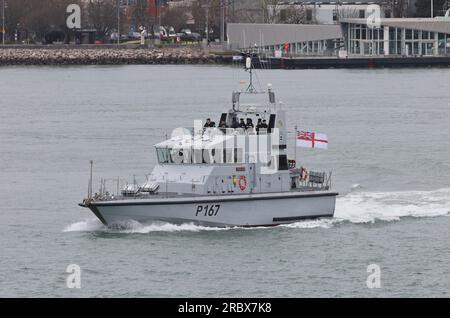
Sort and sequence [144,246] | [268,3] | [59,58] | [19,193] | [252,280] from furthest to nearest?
[268,3], [59,58], [19,193], [144,246], [252,280]

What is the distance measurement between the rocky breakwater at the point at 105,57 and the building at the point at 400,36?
1412cm

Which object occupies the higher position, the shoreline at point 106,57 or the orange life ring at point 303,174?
the shoreline at point 106,57

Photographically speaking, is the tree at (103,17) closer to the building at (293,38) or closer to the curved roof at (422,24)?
the building at (293,38)

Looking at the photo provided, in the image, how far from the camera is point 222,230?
42969 mm

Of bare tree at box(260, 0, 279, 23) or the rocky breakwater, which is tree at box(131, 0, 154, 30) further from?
the rocky breakwater

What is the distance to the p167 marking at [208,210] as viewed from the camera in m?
42.7

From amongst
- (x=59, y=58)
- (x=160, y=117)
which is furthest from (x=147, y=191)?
(x=59, y=58)

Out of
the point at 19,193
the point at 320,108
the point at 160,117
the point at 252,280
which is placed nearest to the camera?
the point at 252,280

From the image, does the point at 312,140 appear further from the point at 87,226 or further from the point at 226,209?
the point at 87,226

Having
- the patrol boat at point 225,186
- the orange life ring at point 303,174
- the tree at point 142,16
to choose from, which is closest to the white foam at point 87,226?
the patrol boat at point 225,186

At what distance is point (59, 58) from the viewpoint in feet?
515

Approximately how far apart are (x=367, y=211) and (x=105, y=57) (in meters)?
112

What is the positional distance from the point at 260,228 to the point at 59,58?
115620mm
